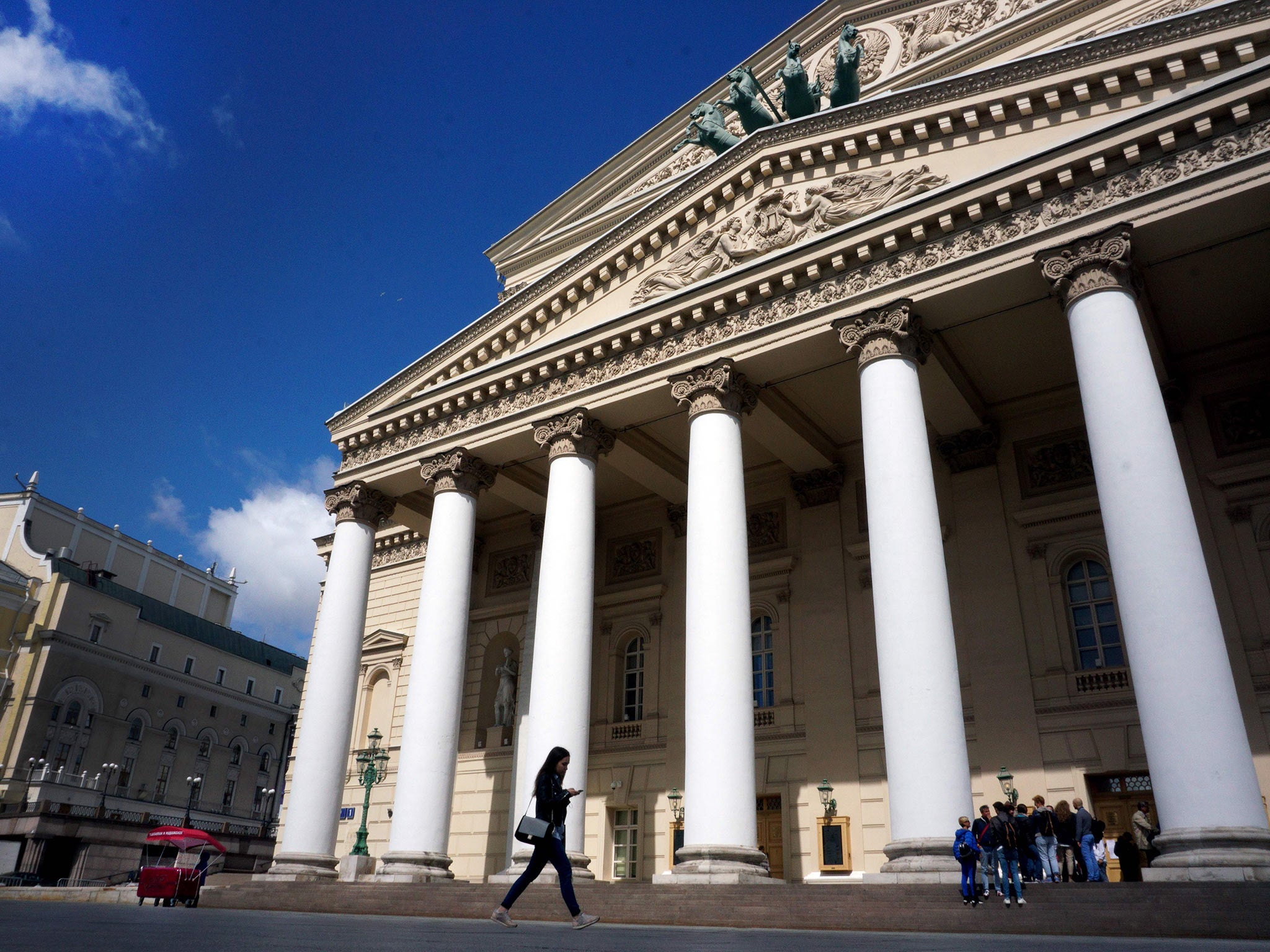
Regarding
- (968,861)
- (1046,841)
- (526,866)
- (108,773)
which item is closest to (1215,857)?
(968,861)

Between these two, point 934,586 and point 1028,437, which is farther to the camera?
point 1028,437

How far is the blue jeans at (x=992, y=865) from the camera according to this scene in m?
10.9

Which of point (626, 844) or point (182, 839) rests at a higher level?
point (626, 844)

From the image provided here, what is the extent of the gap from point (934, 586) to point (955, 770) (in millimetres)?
2556

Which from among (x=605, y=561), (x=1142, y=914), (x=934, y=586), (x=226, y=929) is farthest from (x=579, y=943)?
(x=605, y=561)

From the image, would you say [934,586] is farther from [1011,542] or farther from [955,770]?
[1011,542]

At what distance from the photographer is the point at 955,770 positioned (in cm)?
1248

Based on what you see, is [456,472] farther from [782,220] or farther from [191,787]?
[191,787]

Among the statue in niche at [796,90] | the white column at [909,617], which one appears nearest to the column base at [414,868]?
the white column at [909,617]

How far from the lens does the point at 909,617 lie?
1327 centimetres

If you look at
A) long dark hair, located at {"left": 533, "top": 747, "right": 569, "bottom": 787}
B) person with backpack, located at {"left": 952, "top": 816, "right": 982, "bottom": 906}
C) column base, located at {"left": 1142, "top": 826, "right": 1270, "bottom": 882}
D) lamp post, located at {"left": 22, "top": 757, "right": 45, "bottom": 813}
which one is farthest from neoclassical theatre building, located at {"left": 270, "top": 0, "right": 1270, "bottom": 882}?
lamp post, located at {"left": 22, "top": 757, "right": 45, "bottom": 813}

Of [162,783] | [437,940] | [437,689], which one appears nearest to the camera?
[437,940]

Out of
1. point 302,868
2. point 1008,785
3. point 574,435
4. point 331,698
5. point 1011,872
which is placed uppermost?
point 574,435

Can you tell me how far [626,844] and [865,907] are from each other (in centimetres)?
1186
